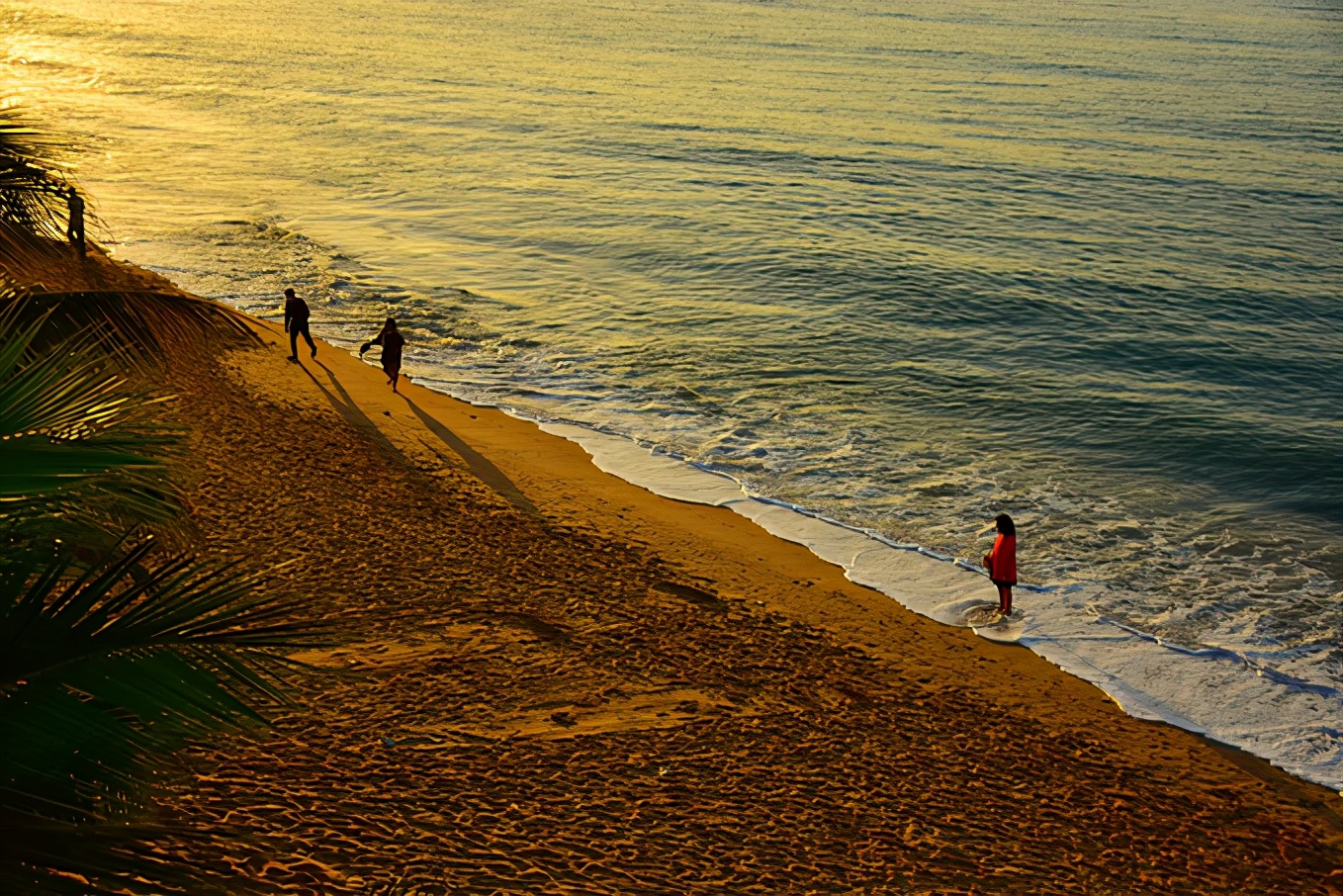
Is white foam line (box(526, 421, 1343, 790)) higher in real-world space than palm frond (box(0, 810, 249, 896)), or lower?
lower

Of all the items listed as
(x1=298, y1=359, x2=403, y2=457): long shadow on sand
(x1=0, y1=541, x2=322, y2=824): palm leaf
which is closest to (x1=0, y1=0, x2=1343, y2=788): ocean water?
(x1=298, y1=359, x2=403, y2=457): long shadow on sand

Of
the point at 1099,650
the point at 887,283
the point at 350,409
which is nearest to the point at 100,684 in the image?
the point at 1099,650

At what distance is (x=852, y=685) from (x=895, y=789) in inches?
68.5

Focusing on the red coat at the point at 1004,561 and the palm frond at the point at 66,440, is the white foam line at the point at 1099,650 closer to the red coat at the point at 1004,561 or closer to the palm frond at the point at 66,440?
the red coat at the point at 1004,561

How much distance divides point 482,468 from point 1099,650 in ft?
26.7

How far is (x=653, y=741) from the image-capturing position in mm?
9805

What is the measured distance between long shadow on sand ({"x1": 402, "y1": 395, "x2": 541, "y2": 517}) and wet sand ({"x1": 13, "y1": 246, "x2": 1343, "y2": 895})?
176mm

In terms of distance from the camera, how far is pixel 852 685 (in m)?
11.2

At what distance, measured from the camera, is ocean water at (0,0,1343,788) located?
600 inches

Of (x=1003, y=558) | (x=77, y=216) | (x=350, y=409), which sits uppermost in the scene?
(x=77, y=216)

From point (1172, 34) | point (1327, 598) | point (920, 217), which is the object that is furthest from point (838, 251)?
point (1172, 34)

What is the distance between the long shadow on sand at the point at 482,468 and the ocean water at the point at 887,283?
6.68ft

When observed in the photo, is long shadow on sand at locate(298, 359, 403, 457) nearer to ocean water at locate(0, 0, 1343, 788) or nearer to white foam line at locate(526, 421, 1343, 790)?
ocean water at locate(0, 0, 1343, 788)

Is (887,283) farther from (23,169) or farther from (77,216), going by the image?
(23,169)
